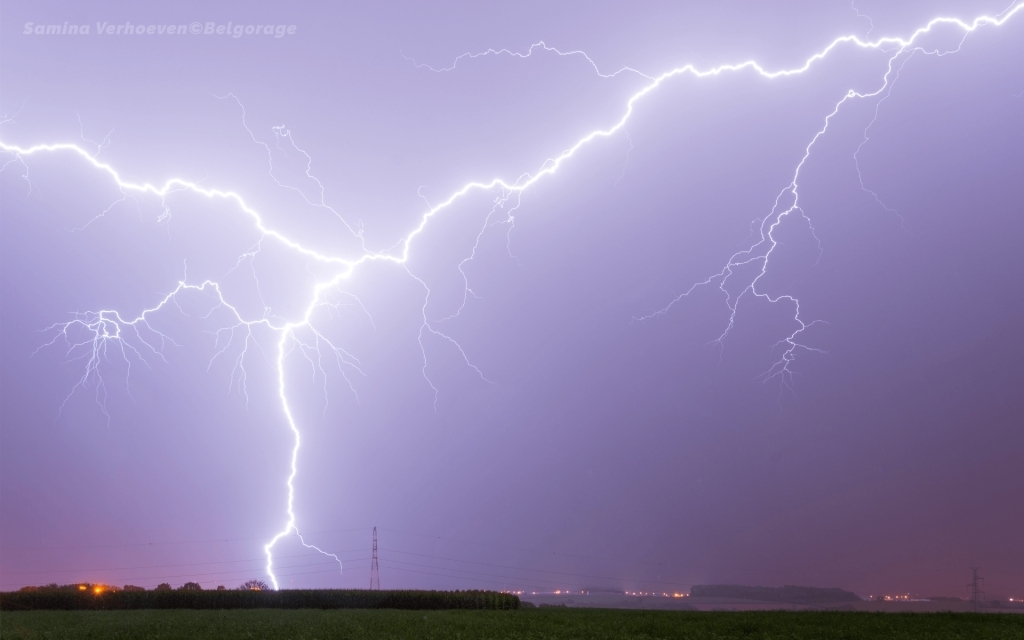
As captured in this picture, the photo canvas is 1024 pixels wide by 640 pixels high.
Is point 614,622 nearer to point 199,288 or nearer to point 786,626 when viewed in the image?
point 786,626

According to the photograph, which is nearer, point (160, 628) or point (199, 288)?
point (160, 628)

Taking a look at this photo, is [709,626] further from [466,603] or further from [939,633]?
[466,603]

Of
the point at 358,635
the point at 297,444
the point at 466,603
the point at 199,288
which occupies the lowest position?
the point at 466,603

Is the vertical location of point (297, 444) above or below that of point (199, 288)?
below

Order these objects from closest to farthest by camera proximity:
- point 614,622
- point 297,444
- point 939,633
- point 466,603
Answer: point 939,633, point 614,622, point 466,603, point 297,444

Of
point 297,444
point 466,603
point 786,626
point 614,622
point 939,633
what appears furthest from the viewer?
point 297,444

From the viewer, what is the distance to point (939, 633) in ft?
48.0

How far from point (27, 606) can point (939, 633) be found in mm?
30470

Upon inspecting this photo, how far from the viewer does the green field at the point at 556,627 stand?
1447cm

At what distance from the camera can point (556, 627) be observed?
618 inches

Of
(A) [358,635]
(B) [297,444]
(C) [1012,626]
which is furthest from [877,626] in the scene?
(B) [297,444]

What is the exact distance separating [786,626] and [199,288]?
36742 mm

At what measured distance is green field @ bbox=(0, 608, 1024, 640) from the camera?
1447 centimetres

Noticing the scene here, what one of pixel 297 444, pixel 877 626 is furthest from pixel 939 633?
pixel 297 444
